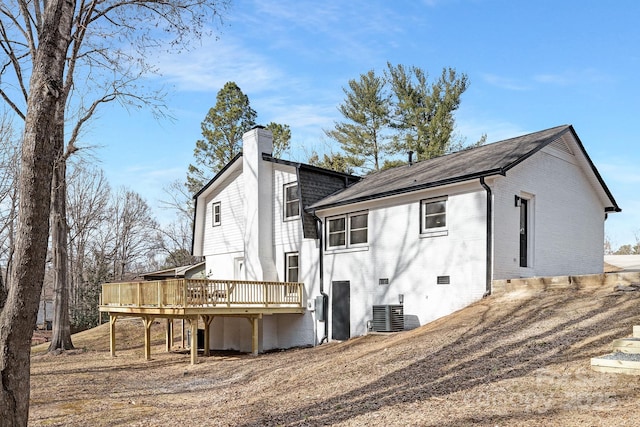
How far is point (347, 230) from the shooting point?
55.8 ft

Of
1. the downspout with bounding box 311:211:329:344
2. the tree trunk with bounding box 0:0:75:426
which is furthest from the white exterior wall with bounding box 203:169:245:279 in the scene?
the tree trunk with bounding box 0:0:75:426

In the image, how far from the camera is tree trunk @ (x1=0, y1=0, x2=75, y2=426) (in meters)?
6.07

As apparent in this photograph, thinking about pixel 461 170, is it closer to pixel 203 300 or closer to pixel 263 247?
pixel 203 300

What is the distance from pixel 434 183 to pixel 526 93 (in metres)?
7.42

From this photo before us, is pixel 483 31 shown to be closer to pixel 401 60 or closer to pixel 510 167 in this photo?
pixel 510 167

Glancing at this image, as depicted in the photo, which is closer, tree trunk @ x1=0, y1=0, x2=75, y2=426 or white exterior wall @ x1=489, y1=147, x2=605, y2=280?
tree trunk @ x1=0, y1=0, x2=75, y2=426

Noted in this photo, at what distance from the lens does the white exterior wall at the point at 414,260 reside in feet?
43.6

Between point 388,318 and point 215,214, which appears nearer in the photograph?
point 388,318

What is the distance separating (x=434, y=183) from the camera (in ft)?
45.5

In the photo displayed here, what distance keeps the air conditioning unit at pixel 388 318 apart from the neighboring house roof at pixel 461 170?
10.3 ft

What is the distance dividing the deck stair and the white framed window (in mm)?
6759

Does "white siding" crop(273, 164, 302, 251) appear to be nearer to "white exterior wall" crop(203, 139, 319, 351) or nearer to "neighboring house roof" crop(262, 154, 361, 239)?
"white exterior wall" crop(203, 139, 319, 351)

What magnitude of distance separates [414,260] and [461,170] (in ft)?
8.94

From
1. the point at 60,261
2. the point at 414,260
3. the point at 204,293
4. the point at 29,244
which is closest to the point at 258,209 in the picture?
the point at 204,293
